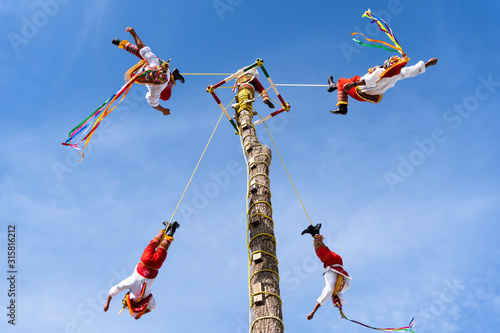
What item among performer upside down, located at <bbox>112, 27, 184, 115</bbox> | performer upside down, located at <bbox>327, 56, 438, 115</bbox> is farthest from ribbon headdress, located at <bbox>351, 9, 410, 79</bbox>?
performer upside down, located at <bbox>112, 27, 184, 115</bbox>

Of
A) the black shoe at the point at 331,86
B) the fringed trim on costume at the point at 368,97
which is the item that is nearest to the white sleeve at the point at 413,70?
the fringed trim on costume at the point at 368,97

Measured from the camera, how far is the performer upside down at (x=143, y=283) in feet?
15.6

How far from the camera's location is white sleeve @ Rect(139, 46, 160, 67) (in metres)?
5.58

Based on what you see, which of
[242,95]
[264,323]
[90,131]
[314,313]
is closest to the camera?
[264,323]

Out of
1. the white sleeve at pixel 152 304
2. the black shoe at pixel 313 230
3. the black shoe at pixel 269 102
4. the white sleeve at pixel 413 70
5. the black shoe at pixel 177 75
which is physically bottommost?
the white sleeve at pixel 152 304

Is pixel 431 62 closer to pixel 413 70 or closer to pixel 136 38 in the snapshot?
pixel 413 70

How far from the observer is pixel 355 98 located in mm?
5688

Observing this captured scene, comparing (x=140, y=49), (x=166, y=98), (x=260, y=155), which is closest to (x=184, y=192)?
(x=260, y=155)

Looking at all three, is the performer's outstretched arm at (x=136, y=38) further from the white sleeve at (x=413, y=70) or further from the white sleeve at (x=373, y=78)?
the white sleeve at (x=413, y=70)

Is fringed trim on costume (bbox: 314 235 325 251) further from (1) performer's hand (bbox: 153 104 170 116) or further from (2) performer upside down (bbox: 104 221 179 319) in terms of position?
(1) performer's hand (bbox: 153 104 170 116)

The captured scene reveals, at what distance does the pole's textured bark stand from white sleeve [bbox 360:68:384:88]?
1.59 meters

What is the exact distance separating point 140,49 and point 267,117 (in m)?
2.42

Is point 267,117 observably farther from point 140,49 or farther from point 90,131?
point 90,131

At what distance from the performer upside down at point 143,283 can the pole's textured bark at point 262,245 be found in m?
1.13
